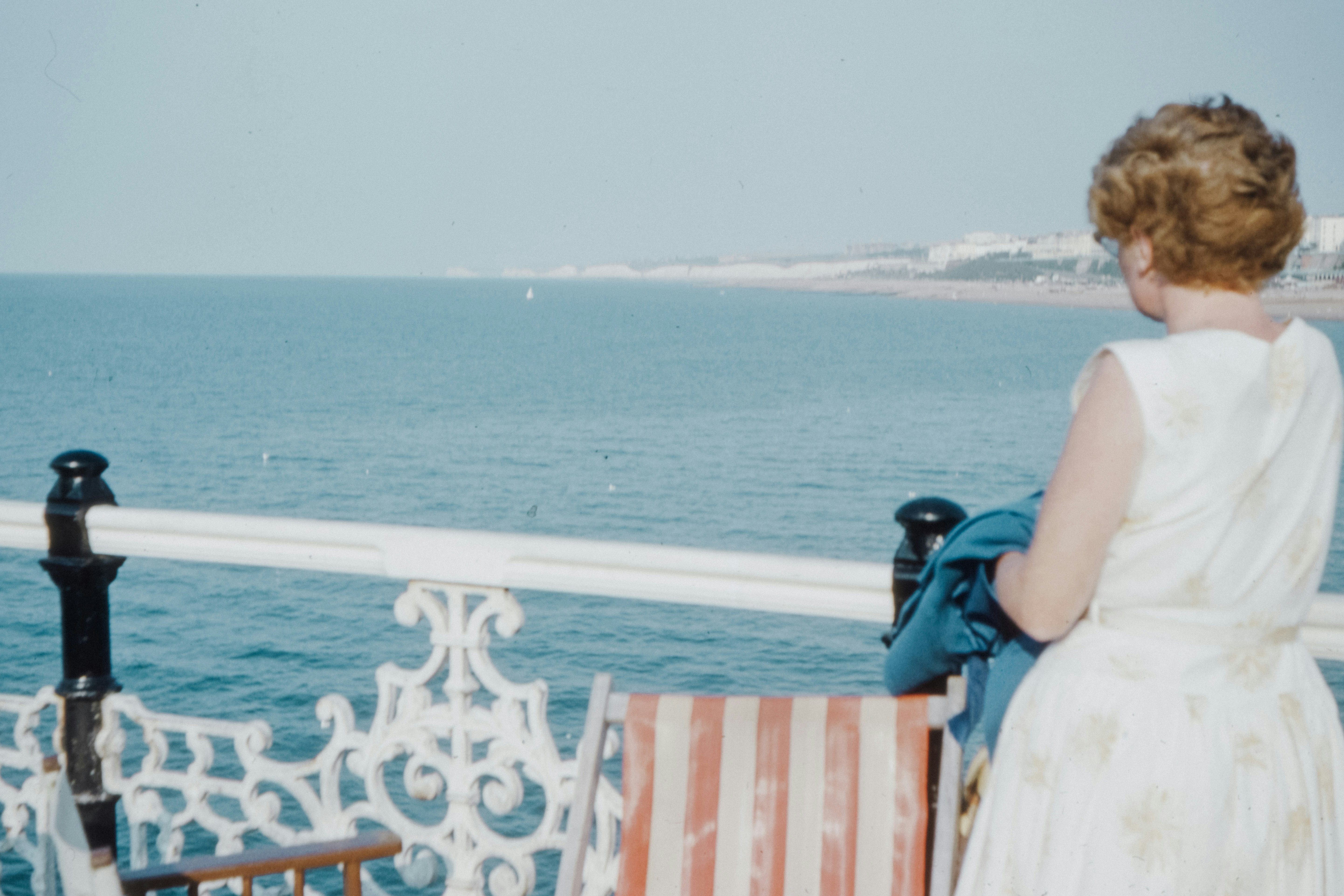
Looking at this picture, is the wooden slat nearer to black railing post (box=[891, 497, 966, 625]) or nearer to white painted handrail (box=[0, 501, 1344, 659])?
white painted handrail (box=[0, 501, 1344, 659])

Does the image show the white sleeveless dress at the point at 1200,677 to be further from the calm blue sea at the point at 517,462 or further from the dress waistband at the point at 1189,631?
the calm blue sea at the point at 517,462

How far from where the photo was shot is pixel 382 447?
54875 mm

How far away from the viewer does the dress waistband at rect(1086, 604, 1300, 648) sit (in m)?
1.52

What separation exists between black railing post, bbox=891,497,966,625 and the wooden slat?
3.07 feet

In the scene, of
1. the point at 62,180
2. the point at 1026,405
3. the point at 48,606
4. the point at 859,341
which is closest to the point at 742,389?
the point at 1026,405

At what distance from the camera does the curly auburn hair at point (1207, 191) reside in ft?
4.62

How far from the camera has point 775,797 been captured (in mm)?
1887

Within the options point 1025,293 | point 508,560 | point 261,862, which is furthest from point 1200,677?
point 1025,293

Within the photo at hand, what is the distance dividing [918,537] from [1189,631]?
1.78 ft

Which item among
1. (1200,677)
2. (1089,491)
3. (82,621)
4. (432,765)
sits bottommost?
(432,765)

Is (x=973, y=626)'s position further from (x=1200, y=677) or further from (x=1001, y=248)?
(x=1001, y=248)

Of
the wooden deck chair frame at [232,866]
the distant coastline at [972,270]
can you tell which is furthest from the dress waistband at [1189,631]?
the distant coastline at [972,270]

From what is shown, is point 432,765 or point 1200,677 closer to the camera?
point 1200,677

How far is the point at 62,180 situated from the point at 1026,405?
6983cm
